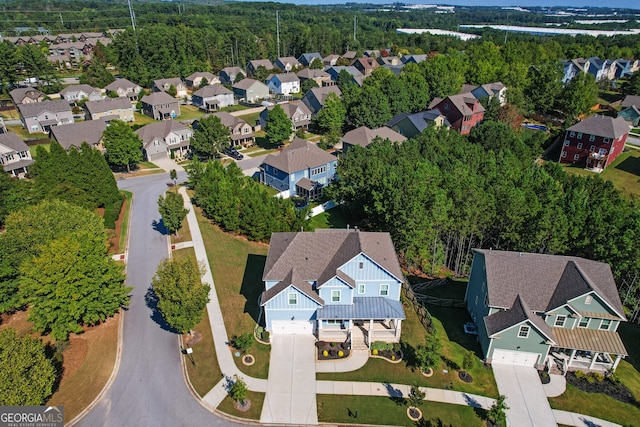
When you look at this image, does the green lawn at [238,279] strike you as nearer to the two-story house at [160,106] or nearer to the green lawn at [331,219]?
the green lawn at [331,219]

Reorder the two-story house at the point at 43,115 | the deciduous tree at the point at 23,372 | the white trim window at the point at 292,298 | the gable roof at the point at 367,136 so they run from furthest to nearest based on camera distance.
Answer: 1. the two-story house at the point at 43,115
2. the gable roof at the point at 367,136
3. the white trim window at the point at 292,298
4. the deciduous tree at the point at 23,372

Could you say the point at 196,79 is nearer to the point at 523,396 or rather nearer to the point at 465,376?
the point at 465,376

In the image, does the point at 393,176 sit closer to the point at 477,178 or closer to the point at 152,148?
the point at 477,178

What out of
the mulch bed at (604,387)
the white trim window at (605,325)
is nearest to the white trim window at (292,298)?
the mulch bed at (604,387)

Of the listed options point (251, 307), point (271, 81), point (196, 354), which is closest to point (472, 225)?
point (251, 307)

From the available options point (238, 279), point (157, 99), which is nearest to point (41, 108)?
point (157, 99)

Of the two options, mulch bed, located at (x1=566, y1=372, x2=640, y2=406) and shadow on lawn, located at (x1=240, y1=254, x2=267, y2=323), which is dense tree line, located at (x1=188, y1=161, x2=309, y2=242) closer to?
shadow on lawn, located at (x1=240, y1=254, x2=267, y2=323)
